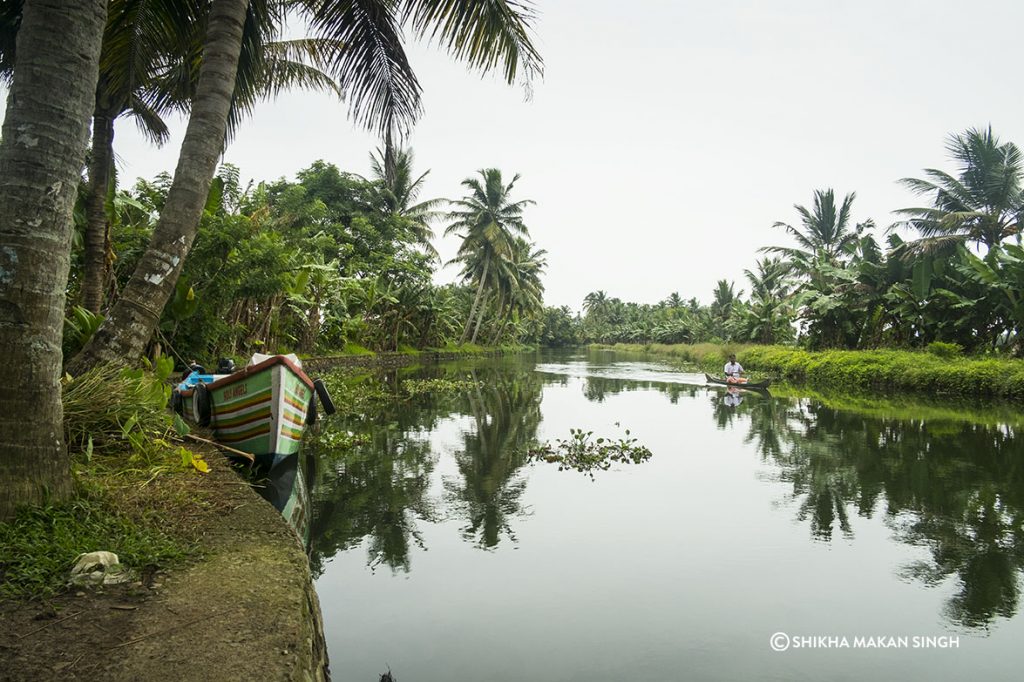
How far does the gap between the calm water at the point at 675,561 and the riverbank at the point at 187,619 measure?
0.90 m

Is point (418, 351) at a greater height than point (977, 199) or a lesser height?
lesser

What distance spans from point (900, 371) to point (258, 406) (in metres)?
20.3

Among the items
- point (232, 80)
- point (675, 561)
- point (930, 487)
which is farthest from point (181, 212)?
point (930, 487)

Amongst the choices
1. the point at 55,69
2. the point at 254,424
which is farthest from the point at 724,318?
the point at 55,69

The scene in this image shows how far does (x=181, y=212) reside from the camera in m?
5.01

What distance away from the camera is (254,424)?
22.2ft

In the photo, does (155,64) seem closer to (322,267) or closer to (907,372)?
(322,267)

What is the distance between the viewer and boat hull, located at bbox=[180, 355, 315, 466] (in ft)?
21.5

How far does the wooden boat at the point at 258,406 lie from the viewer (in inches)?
258

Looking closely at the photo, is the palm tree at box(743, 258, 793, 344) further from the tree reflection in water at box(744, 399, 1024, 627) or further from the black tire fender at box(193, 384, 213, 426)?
the black tire fender at box(193, 384, 213, 426)

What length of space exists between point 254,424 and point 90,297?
400cm

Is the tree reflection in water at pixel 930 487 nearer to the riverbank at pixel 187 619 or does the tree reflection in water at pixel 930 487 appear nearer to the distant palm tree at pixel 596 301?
the riverbank at pixel 187 619

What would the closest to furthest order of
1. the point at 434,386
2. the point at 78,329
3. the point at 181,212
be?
1. the point at 181,212
2. the point at 78,329
3. the point at 434,386

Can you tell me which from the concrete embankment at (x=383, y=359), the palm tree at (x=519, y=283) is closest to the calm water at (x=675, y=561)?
the concrete embankment at (x=383, y=359)
